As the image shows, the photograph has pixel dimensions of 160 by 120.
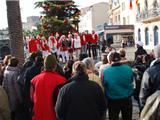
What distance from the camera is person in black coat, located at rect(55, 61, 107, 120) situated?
19.3ft

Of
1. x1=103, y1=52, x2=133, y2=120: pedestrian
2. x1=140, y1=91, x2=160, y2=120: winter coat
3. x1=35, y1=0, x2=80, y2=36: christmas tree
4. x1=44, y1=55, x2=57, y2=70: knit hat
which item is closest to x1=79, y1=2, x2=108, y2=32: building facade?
x1=35, y1=0, x2=80, y2=36: christmas tree

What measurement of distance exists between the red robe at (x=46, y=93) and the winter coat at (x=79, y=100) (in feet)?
2.99

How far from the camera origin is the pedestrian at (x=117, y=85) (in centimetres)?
766

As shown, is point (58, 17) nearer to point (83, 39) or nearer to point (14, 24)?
point (83, 39)

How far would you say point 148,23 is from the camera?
209 feet

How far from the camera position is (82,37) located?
28.7 meters

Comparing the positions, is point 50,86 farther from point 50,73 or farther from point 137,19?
point 137,19

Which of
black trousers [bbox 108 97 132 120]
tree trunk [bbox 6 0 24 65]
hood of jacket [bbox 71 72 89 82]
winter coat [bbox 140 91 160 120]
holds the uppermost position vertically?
tree trunk [bbox 6 0 24 65]

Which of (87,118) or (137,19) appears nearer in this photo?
(87,118)

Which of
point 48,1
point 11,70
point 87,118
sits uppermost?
point 48,1

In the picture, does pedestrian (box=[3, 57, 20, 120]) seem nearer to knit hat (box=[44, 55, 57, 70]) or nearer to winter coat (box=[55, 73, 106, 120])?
knit hat (box=[44, 55, 57, 70])

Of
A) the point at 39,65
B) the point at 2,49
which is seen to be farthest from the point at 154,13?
the point at 39,65

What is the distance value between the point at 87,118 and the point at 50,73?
1.24 m

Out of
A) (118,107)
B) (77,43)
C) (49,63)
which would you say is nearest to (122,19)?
(77,43)
